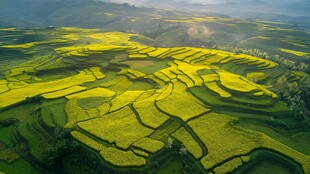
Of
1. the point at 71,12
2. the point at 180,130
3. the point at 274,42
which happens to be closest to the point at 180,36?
the point at 274,42

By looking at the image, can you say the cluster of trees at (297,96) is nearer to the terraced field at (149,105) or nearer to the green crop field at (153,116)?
the green crop field at (153,116)

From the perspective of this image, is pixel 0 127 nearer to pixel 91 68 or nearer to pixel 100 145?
pixel 100 145

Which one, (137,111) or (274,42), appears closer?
(137,111)

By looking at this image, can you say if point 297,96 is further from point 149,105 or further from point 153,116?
point 153,116

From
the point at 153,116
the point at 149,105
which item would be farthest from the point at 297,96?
the point at 153,116

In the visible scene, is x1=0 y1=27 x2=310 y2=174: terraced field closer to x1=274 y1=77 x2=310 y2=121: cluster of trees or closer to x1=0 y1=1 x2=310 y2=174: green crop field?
x1=0 y1=1 x2=310 y2=174: green crop field

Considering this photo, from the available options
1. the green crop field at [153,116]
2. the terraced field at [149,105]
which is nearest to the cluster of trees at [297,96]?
the green crop field at [153,116]
